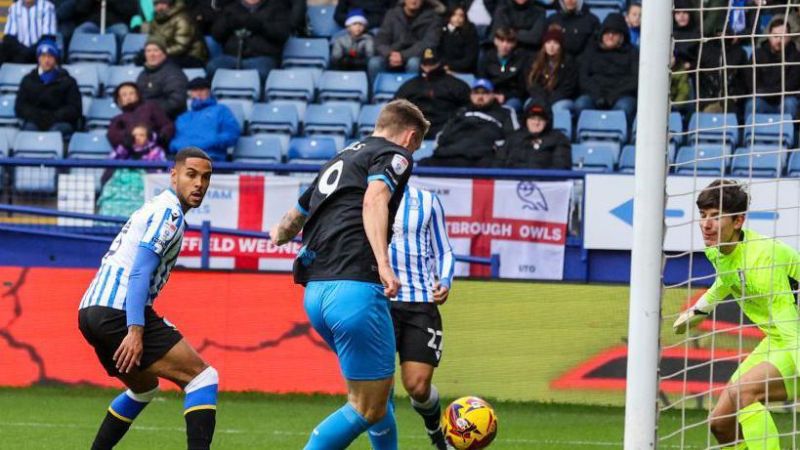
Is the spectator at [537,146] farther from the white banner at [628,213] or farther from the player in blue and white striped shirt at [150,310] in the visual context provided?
the player in blue and white striped shirt at [150,310]

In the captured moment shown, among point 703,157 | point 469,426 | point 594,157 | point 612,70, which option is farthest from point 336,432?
point 612,70

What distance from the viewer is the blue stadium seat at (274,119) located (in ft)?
52.4

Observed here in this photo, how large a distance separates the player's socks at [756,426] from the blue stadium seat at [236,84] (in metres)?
10.1

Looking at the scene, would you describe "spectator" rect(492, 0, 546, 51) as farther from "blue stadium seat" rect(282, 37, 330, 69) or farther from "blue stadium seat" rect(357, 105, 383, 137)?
"blue stadium seat" rect(282, 37, 330, 69)

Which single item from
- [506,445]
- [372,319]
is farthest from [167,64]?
[372,319]

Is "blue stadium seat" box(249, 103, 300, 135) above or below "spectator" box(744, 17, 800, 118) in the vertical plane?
below

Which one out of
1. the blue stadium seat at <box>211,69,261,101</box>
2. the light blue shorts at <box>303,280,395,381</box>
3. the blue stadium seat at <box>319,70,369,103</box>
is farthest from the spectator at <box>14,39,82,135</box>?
the light blue shorts at <box>303,280,395,381</box>

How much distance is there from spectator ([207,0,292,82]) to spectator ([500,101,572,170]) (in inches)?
154

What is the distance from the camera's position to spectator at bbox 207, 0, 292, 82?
16.9 meters

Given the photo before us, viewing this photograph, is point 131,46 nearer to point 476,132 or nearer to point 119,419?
point 476,132

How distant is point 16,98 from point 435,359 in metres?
8.96

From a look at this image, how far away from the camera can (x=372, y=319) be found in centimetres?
673

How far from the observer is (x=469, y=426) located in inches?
329

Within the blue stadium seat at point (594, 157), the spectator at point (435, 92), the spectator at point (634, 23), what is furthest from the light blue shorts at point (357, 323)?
the spectator at point (634, 23)
